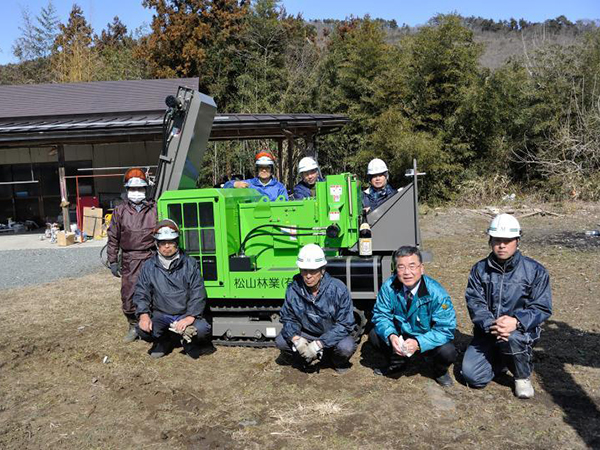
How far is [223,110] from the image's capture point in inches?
933

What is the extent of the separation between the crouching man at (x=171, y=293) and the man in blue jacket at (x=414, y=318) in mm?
1549

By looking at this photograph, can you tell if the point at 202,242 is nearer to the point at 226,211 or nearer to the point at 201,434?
the point at 226,211

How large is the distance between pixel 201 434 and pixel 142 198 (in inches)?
100

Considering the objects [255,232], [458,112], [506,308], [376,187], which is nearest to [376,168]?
[376,187]

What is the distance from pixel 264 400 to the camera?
357 centimetres

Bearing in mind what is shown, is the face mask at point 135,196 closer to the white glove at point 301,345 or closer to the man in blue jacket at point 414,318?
the white glove at point 301,345

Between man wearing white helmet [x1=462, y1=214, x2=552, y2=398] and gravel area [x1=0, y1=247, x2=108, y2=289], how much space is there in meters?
6.99

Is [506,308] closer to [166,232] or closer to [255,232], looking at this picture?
[255,232]

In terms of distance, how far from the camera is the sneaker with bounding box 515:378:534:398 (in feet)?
11.1

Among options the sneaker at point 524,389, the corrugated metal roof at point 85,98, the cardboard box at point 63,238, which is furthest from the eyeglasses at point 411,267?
the corrugated metal roof at point 85,98

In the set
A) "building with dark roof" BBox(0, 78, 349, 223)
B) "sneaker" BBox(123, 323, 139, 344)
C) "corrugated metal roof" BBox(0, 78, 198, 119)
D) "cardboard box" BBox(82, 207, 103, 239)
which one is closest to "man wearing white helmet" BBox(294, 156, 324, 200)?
"sneaker" BBox(123, 323, 139, 344)

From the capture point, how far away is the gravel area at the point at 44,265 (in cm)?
828

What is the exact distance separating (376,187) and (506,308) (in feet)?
7.59

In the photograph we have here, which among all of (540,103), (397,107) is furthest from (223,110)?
(540,103)
